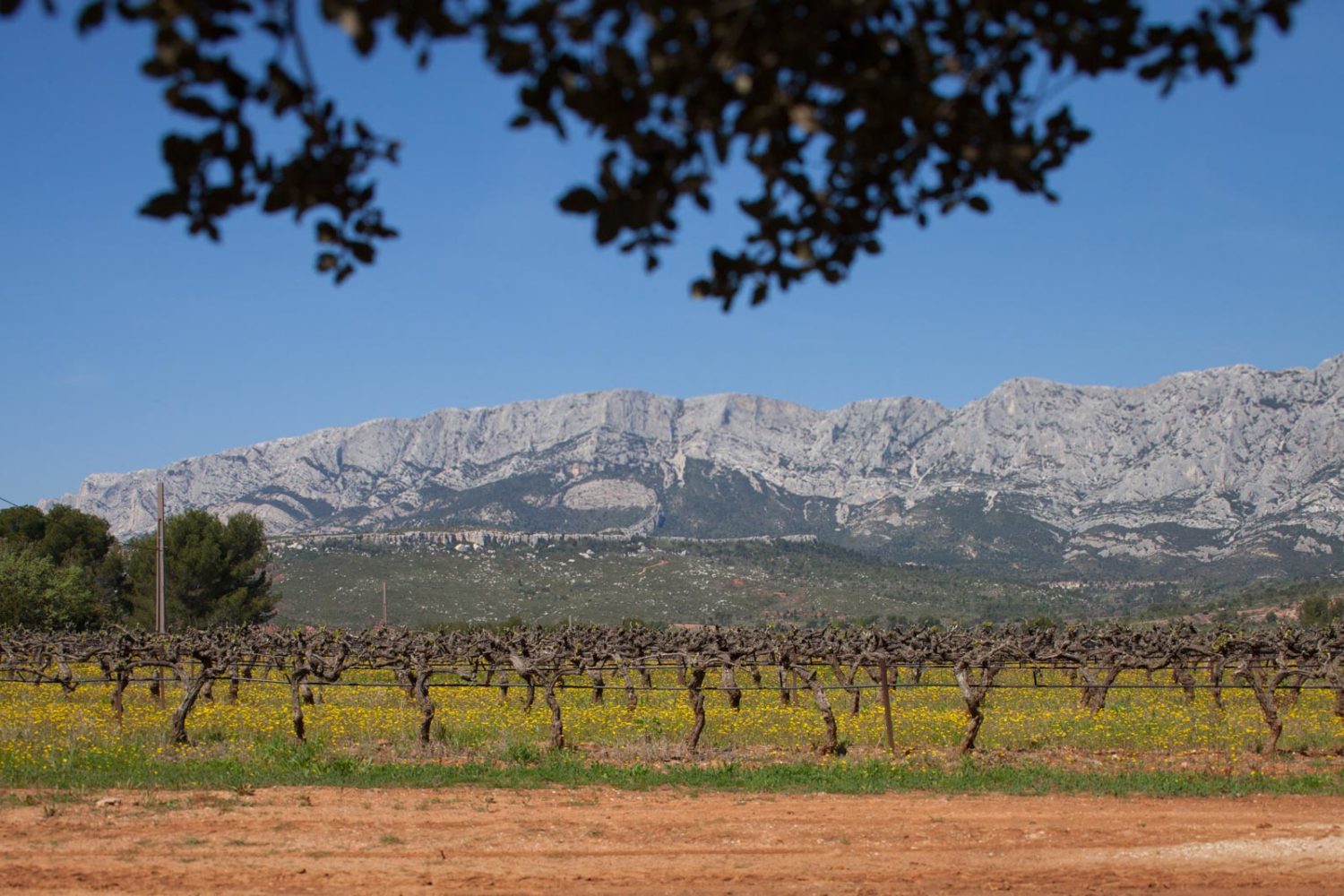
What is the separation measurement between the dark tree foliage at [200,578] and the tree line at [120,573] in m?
0.05

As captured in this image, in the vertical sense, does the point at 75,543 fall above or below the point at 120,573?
above

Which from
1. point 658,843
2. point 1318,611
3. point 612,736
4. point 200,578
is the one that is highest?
point 200,578

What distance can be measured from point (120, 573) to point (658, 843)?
68350mm

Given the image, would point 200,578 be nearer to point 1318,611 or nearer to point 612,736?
point 612,736

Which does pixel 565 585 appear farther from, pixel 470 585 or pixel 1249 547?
pixel 1249 547

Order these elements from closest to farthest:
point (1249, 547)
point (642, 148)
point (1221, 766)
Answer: point (642, 148)
point (1221, 766)
point (1249, 547)

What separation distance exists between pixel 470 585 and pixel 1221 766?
123m

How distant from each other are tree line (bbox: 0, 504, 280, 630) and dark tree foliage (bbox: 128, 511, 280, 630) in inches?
1.9

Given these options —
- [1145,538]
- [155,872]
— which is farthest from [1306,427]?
[155,872]

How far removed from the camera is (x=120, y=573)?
7194 cm

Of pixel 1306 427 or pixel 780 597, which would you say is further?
pixel 1306 427

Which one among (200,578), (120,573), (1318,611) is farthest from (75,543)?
(1318,611)

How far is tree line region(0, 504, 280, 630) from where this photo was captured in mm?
54250

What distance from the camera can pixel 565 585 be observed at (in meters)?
142
